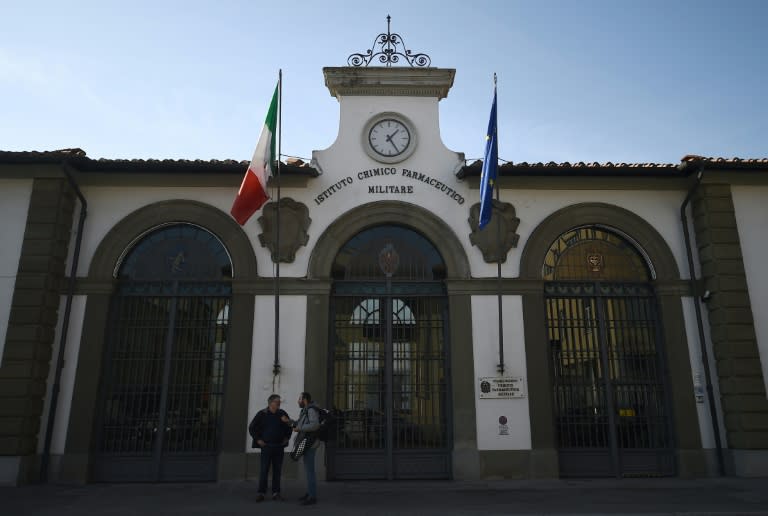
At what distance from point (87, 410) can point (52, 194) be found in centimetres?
407

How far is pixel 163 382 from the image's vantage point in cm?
1053

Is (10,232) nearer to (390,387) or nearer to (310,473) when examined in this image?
(310,473)

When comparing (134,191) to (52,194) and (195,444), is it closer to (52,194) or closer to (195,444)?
(52,194)

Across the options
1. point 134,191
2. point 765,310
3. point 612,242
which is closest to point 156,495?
point 134,191

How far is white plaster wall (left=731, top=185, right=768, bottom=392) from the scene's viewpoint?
10703 millimetres

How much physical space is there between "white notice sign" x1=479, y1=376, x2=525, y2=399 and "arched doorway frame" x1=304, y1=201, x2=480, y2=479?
222 mm

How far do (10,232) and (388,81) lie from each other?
7.86 m

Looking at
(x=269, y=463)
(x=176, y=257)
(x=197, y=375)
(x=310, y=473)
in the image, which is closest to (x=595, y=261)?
(x=310, y=473)

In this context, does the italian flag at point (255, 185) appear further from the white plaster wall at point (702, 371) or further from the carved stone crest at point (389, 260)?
the white plaster wall at point (702, 371)

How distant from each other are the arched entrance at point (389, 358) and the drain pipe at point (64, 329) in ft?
15.9

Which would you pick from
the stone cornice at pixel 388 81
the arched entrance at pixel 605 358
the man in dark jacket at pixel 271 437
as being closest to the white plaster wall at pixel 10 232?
the man in dark jacket at pixel 271 437

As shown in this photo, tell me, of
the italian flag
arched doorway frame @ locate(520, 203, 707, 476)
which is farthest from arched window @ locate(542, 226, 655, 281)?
the italian flag

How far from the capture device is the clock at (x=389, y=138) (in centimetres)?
1168

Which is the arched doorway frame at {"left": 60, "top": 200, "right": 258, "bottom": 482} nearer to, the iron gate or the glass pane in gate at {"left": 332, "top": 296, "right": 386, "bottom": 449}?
the glass pane in gate at {"left": 332, "top": 296, "right": 386, "bottom": 449}
